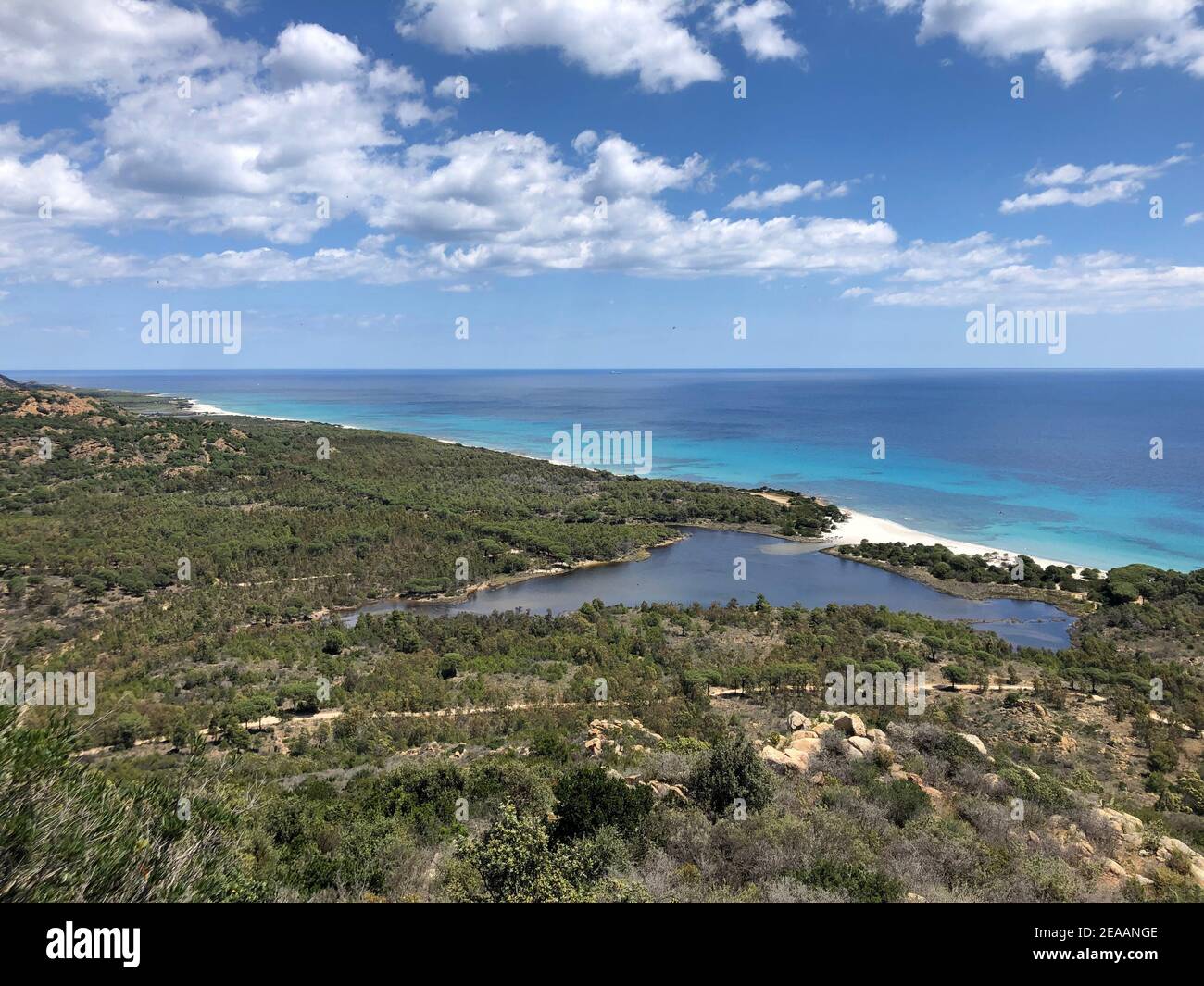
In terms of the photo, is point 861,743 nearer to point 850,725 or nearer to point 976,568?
point 850,725

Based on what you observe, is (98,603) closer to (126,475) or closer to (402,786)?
(402,786)

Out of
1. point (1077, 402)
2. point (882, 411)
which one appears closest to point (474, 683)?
point (882, 411)

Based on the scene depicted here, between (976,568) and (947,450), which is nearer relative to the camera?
(976,568)

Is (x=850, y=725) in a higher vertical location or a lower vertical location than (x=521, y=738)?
higher
